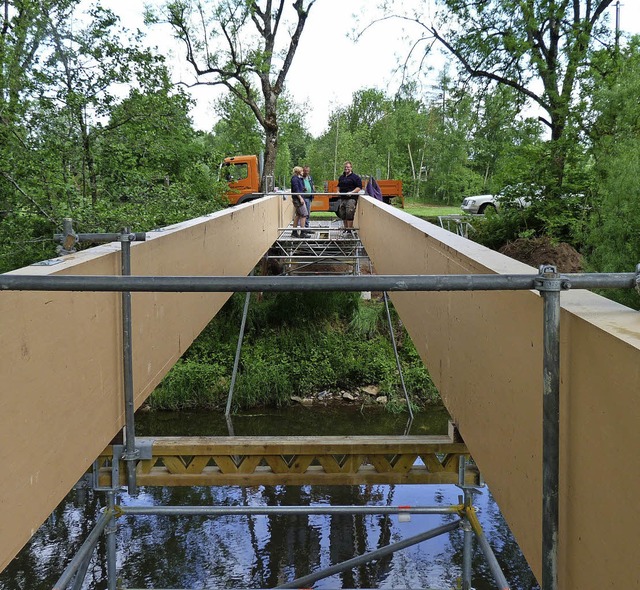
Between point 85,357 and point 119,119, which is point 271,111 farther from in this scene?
point 85,357

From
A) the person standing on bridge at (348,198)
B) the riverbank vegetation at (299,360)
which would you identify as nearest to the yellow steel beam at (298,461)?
the person standing on bridge at (348,198)

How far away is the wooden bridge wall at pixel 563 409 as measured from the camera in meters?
1.68

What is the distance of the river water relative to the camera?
33.6 ft

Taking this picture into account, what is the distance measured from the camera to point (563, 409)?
2.08m

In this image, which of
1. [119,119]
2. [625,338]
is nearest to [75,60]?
[119,119]

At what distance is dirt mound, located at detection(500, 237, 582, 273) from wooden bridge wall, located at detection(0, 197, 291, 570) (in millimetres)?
12748

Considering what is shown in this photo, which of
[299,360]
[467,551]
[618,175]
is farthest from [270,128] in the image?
[467,551]

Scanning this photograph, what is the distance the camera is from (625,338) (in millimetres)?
1669

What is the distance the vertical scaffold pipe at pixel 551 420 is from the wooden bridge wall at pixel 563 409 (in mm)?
76

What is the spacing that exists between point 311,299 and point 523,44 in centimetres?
929

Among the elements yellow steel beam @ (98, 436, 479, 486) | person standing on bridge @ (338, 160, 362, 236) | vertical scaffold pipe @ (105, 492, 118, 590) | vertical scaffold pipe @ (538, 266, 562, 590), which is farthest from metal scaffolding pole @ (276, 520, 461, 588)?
person standing on bridge @ (338, 160, 362, 236)

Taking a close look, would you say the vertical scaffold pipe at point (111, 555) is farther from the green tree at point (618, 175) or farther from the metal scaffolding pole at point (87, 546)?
the green tree at point (618, 175)

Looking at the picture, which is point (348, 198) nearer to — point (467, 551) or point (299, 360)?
point (299, 360)

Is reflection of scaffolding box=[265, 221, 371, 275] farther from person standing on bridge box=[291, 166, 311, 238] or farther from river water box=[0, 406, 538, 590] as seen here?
river water box=[0, 406, 538, 590]
